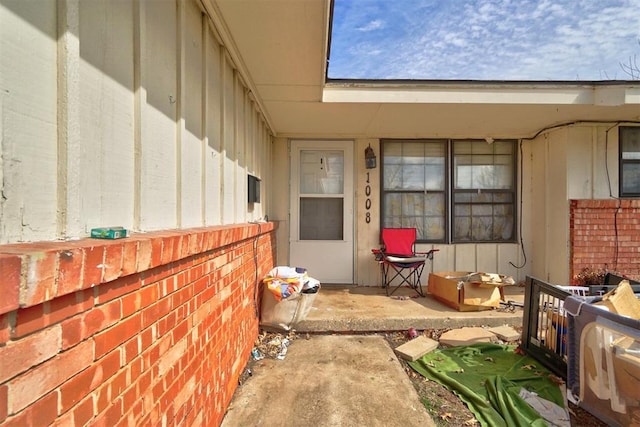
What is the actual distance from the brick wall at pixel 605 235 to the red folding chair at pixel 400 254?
193cm

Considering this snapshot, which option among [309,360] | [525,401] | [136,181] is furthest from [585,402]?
[136,181]

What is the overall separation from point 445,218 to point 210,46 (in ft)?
14.1

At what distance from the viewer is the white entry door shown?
16.1ft

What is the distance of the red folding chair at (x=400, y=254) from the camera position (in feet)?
15.0

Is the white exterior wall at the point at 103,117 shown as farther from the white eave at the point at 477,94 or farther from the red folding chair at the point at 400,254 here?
the red folding chair at the point at 400,254

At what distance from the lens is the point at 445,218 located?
4.98 m

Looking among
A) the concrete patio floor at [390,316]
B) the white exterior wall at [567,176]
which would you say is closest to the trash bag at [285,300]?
the concrete patio floor at [390,316]

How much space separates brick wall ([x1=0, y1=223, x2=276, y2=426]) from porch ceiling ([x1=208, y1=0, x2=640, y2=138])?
1.53m

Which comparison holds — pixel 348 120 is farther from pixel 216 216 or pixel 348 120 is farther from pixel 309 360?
pixel 309 360

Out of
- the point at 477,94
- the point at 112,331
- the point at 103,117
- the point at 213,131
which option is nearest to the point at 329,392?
the point at 112,331

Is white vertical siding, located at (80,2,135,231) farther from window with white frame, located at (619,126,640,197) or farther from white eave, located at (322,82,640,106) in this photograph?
window with white frame, located at (619,126,640,197)

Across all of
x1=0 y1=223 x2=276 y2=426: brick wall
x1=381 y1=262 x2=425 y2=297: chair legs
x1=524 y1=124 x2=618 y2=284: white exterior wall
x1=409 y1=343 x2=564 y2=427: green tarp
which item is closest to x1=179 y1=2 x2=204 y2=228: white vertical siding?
x1=0 y1=223 x2=276 y2=426: brick wall

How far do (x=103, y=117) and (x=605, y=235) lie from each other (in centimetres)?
581

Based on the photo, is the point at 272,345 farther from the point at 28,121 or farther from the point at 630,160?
the point at 630,160
